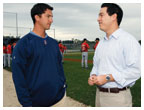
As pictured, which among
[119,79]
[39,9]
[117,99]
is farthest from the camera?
[39,9]

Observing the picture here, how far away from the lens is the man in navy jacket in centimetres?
229

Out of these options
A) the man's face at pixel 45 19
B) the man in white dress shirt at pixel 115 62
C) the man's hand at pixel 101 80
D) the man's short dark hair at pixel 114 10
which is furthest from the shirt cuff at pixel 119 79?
the man's face at pixel 45 19

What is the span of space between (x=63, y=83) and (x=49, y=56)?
50 centimetres

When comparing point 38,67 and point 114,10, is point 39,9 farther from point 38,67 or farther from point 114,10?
point 114,10

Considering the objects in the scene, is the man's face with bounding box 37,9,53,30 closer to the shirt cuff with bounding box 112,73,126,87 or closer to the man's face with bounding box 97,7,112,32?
the man's face with bounding box 97,7,112,32

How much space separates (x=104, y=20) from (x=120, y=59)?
55 cm

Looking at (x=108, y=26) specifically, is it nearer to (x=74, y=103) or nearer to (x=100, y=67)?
(x=100, y=67)

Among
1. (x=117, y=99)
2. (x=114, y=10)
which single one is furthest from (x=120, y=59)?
(x=114, y=10)

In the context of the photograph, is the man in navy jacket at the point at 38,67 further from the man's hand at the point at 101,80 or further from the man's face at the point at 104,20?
the man's face at the point at 104,20

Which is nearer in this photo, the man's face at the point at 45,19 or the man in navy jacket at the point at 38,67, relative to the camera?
the man in navy jacket at the point at 38,67

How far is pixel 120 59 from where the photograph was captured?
2355mm

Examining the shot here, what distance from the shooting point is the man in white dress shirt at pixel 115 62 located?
7.41 ft

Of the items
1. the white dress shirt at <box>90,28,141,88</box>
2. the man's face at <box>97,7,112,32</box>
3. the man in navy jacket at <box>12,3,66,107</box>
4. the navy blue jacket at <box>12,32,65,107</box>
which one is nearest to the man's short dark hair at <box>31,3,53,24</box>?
the man in navy jacket at <box>12,3,66,107</box>

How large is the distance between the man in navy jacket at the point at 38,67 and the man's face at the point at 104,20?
0.68 meters
